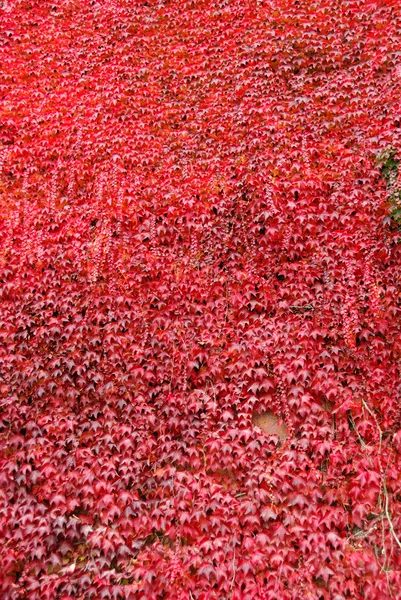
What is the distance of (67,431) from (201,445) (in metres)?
1.58

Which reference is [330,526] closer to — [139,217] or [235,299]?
[235,299]

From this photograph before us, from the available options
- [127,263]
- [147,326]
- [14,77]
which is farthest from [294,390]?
[14,77]

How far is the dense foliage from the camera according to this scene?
478cm

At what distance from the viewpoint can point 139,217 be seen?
6270 mm

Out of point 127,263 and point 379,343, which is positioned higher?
point 127,263

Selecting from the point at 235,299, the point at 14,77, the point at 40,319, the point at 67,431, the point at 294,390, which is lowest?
the point at 67,431

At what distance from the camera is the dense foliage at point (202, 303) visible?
4781 mm

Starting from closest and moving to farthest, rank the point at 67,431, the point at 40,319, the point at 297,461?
1. the point at 297,461
2. the point at 67,431
3. the point at 40,319

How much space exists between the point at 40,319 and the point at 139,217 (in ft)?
6.05

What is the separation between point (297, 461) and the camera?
16.3 feet

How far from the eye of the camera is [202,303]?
5773mm

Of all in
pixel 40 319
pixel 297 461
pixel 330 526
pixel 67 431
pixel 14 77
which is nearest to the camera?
pixel 330 526

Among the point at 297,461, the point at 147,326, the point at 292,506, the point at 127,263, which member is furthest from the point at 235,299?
the point at 292,506

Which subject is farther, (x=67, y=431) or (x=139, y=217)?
(x=139, y=217)
